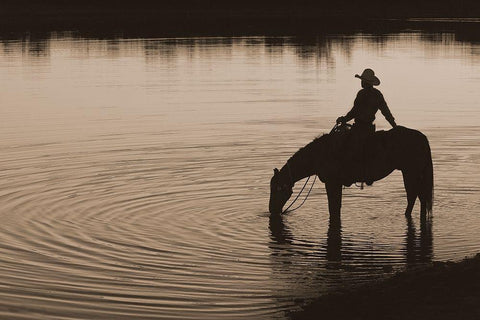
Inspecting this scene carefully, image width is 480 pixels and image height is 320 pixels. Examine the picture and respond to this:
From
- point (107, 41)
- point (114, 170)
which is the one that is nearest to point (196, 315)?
point (114, 170)

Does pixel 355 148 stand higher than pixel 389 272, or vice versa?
pixel 355 148

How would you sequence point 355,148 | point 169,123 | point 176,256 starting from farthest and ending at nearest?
point 169,123 → point 355,148 → point 176,256

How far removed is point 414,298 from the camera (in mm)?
11445

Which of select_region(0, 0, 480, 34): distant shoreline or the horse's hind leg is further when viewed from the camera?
select_region(0, 0, 480, 34): distant shoreline

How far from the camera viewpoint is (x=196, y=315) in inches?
465

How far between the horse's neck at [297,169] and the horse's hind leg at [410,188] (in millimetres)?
1478

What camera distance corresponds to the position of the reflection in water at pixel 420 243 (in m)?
14.7

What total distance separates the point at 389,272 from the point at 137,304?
3.41 m

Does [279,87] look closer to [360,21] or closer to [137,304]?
[137,304]

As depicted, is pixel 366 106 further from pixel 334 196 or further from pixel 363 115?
pixel 334 196

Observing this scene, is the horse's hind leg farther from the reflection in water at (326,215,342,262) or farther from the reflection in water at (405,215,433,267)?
the reflection in water at (326,215,342,262)

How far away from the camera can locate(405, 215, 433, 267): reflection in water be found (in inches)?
578

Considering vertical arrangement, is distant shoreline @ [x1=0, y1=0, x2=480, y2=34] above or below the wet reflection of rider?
above

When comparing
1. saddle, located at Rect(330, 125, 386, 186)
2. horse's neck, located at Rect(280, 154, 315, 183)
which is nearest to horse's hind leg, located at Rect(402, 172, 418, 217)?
saddle, located at Rect(330, 125, 386, 186)
